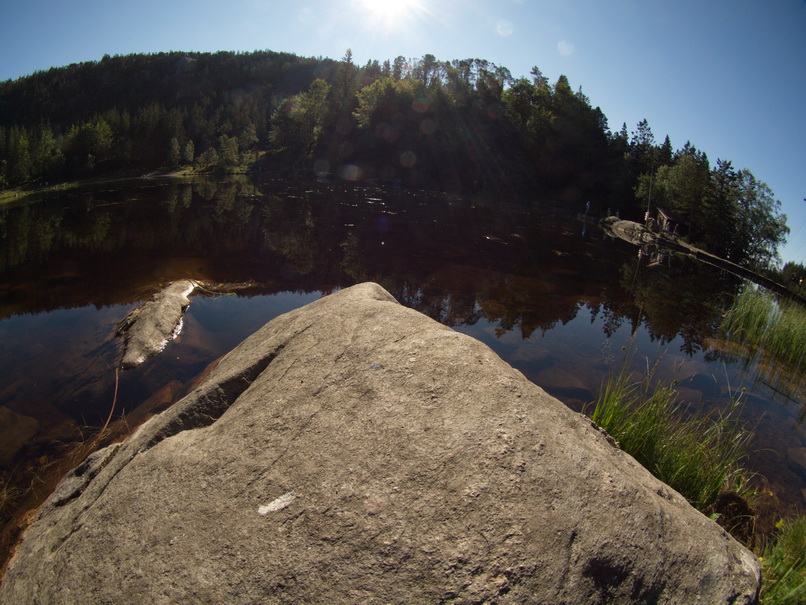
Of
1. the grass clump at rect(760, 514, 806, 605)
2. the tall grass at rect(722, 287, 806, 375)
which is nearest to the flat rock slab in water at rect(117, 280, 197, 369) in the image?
the grass clump at rect(760, 514, 806, 605)

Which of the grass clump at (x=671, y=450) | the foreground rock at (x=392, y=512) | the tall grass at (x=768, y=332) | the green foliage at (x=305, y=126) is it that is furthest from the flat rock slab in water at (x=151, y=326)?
the green foliage at (x=305, y=126)

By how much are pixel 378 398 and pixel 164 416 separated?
218cm

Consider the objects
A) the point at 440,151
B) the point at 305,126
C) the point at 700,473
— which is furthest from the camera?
the point at 305,126

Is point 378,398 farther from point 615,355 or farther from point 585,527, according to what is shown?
point 615,355

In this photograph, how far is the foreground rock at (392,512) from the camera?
199 centimetres

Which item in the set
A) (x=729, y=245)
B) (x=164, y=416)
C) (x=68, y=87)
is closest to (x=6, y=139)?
(x=164, y=416)

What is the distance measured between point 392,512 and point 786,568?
3710 millimetres

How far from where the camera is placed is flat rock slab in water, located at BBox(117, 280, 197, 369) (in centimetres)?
732

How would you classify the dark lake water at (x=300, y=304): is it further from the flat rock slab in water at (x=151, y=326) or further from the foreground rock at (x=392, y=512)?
the foreground rock at (x=392, y=512)

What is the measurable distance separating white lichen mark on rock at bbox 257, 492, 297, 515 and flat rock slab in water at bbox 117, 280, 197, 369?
241 inches

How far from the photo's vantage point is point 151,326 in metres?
7.96

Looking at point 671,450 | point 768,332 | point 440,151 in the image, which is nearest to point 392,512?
point 671,450

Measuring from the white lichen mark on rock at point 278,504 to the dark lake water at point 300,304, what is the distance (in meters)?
4.08

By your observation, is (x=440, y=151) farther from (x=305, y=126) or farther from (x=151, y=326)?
(x=151, y=326)
